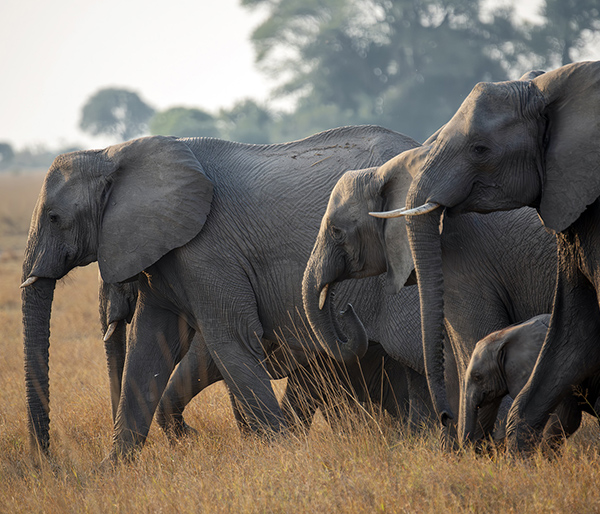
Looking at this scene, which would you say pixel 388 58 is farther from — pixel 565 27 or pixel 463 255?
pixel 463 255

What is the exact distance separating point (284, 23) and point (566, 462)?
39665 millimetres

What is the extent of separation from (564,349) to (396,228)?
932 mm

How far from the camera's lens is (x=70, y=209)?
16.3 ft

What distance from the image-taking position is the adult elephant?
3.28 m

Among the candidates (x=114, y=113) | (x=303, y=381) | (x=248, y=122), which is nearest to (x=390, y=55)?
(x=248, y=122)

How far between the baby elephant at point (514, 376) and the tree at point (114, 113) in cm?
5839

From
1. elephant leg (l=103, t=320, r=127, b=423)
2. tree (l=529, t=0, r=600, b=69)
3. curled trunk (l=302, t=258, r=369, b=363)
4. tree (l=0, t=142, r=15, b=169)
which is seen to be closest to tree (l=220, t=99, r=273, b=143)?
tree (l=529, t=0, r=600, b=69)

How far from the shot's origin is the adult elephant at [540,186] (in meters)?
3.28

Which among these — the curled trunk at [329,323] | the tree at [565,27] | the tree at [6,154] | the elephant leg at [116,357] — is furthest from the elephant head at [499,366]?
the tree at [6,154]

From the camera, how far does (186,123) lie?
44281 mm

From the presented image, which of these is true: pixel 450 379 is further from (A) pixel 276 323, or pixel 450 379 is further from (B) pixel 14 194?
(B) pixel 14 194

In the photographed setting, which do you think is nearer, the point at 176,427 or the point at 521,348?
the point at 521,348

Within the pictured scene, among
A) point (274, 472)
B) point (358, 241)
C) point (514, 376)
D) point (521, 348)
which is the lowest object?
point (274, 472)

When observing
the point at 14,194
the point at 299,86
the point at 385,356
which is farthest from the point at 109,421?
the point at 299,86
